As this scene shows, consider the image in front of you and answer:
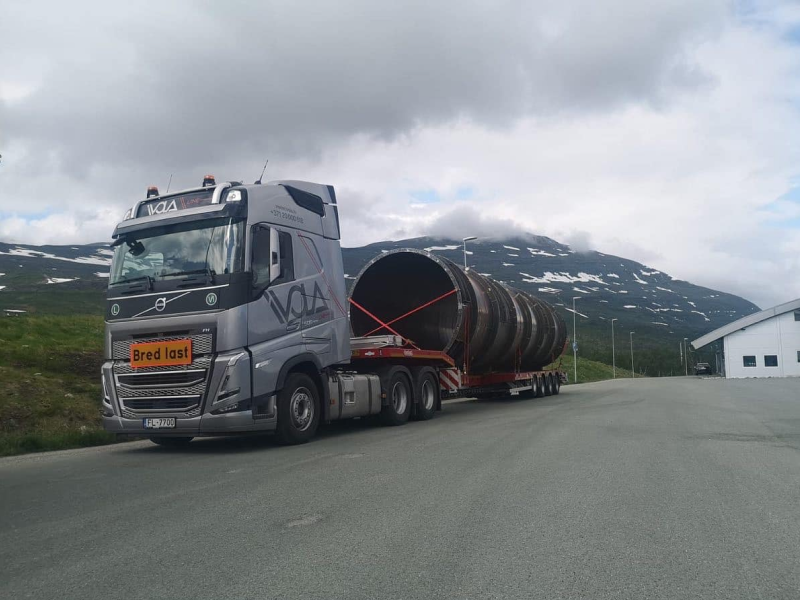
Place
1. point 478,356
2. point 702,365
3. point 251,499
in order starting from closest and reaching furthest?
point 251,499, point 478,356, point 702,365

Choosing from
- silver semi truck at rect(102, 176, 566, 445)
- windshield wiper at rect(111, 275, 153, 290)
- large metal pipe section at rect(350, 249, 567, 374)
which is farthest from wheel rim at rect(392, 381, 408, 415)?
windshield wiper at rect(111, 275, 153, 290)

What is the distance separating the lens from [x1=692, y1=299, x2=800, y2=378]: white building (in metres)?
65.2

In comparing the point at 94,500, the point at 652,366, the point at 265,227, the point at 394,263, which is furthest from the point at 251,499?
the point at 652,366

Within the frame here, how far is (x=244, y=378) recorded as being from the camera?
9242 mm

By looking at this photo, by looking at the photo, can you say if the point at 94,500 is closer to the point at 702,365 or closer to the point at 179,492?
the point at 179,492

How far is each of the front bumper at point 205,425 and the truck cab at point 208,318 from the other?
1 centimetres

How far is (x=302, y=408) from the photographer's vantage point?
34.7ft

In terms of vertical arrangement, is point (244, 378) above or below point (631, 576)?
above

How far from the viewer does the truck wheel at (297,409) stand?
1004cm

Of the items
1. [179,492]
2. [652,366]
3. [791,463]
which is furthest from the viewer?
[652,366]

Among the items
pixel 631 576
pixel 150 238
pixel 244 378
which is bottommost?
pixel 631 576

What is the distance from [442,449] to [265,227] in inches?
157

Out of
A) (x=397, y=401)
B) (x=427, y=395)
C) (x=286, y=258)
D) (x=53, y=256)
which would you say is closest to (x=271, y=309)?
(x=286, y=258)

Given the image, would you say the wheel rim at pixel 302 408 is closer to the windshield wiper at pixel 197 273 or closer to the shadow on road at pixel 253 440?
the shadow on road at pixel 253 440
